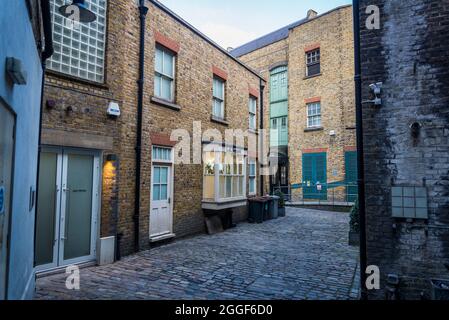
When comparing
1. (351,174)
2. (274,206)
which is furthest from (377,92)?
(351,174)

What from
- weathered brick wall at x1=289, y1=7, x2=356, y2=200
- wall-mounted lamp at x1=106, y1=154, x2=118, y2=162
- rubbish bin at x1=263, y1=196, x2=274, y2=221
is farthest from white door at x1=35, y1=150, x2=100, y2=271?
weathered brick wall at x1=289, y1=7, x2=356, y2=200

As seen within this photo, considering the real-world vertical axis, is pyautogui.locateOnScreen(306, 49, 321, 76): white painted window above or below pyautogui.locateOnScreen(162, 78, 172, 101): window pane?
above

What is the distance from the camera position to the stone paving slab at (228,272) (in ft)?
16.3

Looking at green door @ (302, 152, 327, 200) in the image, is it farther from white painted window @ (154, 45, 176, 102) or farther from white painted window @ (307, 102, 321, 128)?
white painted window @ (154, 45, 176, 102)

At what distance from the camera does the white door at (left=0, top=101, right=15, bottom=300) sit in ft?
8.82

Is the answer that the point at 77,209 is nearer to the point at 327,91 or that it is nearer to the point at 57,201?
the point at 57,201

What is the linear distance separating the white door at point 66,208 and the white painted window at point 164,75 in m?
3.07

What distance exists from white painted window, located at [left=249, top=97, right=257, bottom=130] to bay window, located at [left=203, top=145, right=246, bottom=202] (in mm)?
3011

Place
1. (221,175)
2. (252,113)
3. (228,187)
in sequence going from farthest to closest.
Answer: (252,113) → (228,187) → (221,175)

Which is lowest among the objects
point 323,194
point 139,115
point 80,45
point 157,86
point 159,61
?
point 323,194

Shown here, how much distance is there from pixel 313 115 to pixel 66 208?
51.5 ft

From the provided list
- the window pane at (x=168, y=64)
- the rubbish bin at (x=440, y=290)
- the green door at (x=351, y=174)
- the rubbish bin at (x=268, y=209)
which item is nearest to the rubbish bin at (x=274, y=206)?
the rubbish bin at (x=268, y=209)

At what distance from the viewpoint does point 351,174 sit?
54.4 ft
